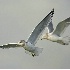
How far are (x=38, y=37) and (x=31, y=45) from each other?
0.40 m

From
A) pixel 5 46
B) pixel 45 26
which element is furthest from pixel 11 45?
pixel 45 26

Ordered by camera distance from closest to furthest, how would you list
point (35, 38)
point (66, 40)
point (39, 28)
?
point (39, 28), point (35, 38), point (66, 40)

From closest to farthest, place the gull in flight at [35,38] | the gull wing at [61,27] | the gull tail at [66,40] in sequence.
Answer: the gull in flight at [35,38] → the gull tail at [66,40] → the gull wing at [61,27]

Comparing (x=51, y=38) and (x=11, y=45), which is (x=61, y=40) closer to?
(x=51, y=38)

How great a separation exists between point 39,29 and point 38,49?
2.17 ft

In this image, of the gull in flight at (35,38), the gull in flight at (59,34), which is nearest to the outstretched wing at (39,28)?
the gull in flight at (35,38)

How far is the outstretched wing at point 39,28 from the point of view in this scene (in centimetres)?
1540

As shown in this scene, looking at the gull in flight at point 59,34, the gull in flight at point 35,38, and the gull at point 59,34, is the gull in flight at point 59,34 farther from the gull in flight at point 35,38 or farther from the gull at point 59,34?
the gull in flight at point 35,38

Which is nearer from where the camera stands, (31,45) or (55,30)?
(31,45)

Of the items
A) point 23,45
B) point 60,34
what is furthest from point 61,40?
point 23,45

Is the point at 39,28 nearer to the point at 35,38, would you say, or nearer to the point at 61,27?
the point at 35,38

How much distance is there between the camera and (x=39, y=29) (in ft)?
50.6

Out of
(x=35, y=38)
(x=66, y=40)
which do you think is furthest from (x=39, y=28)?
(x=66, y=40)

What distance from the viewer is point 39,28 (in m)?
15.4
